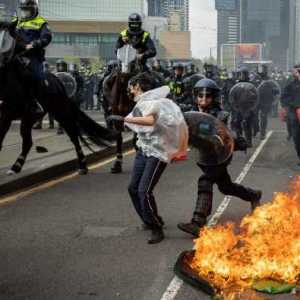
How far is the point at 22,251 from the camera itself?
624 cm

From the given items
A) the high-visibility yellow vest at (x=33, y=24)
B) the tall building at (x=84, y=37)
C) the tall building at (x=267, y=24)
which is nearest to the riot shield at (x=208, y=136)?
the high-visibility yellow vest at (x=33, y=24)

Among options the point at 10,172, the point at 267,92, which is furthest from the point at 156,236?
the point at 267,92

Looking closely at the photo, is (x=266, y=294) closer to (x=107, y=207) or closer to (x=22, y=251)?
(x=22, y=251)

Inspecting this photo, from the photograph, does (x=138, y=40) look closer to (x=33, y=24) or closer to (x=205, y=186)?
(x=33, y=24)

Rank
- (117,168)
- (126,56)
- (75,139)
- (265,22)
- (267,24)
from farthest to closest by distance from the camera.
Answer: (265,22), (267,24), (117,168), (75,139), (126,56)

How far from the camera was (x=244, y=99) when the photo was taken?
1647cm

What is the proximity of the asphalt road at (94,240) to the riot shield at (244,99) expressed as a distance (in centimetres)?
555

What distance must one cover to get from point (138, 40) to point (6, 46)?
224 cm

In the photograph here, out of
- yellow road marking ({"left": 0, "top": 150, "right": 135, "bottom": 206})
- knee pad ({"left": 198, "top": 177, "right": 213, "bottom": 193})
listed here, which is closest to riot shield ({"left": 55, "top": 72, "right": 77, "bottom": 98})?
yellow road marking ({"left": 0, "top": 150, "right": 135, "bottom": 206})

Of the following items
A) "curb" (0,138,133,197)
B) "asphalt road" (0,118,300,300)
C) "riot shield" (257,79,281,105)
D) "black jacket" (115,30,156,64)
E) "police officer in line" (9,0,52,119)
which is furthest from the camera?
"riot shield" (257,79,281,105)

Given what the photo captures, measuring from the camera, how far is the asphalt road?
520cm

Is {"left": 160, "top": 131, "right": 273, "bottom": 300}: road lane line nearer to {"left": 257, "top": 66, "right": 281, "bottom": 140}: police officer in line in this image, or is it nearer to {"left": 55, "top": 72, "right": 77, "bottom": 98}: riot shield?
{"left": 257, "top": 66, "right": 281, "bottom": 140}: police officer in line

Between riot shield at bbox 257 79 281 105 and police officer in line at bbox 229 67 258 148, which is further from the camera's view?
riot shield at bbox 257 79 281 105

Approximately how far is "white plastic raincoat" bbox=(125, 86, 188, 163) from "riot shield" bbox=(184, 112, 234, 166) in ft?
0.46
